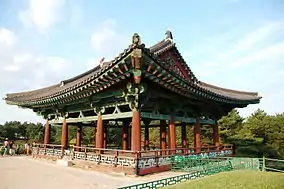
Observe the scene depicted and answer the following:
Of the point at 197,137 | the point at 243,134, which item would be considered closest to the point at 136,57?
the point at 197,137

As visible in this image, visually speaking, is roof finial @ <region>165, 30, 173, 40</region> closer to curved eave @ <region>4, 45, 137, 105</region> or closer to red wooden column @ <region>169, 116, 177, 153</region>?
curved eave @ <region>4, 45, 137, 105</region>

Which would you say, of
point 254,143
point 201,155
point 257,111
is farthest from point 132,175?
point 257,111

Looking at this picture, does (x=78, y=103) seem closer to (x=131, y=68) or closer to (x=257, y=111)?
(x=131, y=68)

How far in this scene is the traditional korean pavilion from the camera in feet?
37.3

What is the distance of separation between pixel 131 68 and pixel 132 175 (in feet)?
15.1

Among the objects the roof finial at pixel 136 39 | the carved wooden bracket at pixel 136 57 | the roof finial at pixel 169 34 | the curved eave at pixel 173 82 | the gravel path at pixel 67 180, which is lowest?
the gravel path at pixel 67 180

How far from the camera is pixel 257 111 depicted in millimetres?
47500

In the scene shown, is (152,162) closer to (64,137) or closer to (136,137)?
(136,137)

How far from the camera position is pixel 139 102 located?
40.7 feet

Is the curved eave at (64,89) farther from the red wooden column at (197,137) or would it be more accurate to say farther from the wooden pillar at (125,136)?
the red wooden column at (197,137)

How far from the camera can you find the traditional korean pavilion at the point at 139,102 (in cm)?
1136

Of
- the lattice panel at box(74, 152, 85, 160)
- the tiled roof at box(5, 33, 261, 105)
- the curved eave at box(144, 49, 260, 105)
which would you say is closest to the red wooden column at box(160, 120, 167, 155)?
the curved eave at box(144, 49, 260, 105)

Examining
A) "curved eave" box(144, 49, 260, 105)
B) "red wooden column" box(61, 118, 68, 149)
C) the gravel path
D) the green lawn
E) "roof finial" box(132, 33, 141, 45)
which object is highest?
"roof finial" box(132, 33, 141, 45)

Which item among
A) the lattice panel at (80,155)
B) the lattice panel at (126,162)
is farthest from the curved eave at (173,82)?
the lattice panel at (80,155)
